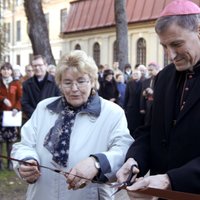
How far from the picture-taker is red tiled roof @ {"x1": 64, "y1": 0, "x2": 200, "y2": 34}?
29297 millimetres

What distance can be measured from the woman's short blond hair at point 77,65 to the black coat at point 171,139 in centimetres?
54

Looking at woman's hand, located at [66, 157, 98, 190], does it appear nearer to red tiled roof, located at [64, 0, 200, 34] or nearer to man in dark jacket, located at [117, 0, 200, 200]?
man in dark jacket, located at [117, 0, 200, 200]

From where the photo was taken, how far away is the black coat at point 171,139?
2420 mm

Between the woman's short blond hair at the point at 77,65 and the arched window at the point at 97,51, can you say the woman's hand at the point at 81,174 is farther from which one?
the arched window at the point at 97,51

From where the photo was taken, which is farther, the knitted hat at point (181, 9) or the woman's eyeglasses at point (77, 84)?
the woman's eyeglasses at point (77, 84)

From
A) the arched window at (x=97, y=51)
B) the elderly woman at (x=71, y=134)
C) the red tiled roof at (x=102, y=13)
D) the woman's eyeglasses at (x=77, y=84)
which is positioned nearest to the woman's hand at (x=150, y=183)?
the elderly woman at (x=71, y=134)

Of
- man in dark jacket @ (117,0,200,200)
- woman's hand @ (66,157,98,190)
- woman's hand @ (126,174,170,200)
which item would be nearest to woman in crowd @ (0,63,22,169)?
woman's hand @ (66,157,98,190)

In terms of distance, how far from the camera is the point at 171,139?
2.58 m

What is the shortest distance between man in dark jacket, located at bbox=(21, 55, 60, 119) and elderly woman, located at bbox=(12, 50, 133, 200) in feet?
14.7

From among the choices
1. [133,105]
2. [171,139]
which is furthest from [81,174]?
[133,105]

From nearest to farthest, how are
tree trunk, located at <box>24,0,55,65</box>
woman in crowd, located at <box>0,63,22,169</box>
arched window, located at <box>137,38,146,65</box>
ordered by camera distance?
woman in crowd, located at <box>0,63,22,169</box>
tree trunk, located at <box>24,0,55,65</box>
arched window, located at <box>137,38,146,65</box>

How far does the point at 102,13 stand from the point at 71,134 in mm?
31116

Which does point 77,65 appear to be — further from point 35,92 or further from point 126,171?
point 35,92

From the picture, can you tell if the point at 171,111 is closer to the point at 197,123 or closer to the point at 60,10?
the point at 197,123
